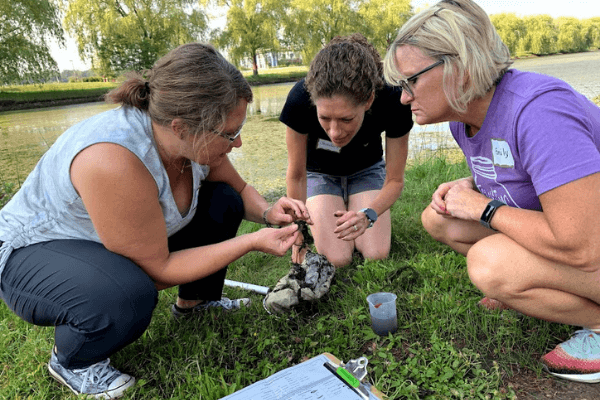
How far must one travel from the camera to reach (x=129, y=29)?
1072 inches

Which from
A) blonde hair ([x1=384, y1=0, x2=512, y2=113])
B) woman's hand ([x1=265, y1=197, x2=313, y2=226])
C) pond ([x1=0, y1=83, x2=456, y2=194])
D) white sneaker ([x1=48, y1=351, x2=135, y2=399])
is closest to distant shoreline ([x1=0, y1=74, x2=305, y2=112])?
pond ([x1=0, y1=83, x2=456, y2=194])

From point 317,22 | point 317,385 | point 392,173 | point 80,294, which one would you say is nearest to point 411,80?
point 392,173

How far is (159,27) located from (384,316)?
31.5 m

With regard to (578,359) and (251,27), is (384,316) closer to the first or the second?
(578,359)

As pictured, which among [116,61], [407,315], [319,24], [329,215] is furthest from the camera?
[319,24]

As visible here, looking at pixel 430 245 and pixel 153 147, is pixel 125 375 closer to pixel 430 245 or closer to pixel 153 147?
pixel 153 147

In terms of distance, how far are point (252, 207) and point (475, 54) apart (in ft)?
4.43

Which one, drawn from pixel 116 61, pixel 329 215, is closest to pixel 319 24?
pixel 116 61

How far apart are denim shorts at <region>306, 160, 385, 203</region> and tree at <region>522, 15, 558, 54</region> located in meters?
50.5

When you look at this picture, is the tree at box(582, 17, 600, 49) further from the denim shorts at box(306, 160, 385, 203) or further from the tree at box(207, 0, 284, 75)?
the denim shorts at box(306, 160, 385, 203)

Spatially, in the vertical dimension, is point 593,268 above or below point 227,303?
above

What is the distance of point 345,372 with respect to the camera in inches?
64.2

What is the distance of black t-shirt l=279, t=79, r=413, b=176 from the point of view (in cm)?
265

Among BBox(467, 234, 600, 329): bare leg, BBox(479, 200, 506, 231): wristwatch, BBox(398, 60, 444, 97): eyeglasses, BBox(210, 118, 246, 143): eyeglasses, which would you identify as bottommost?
BBox(467, 234, 600, 329): bare leg
